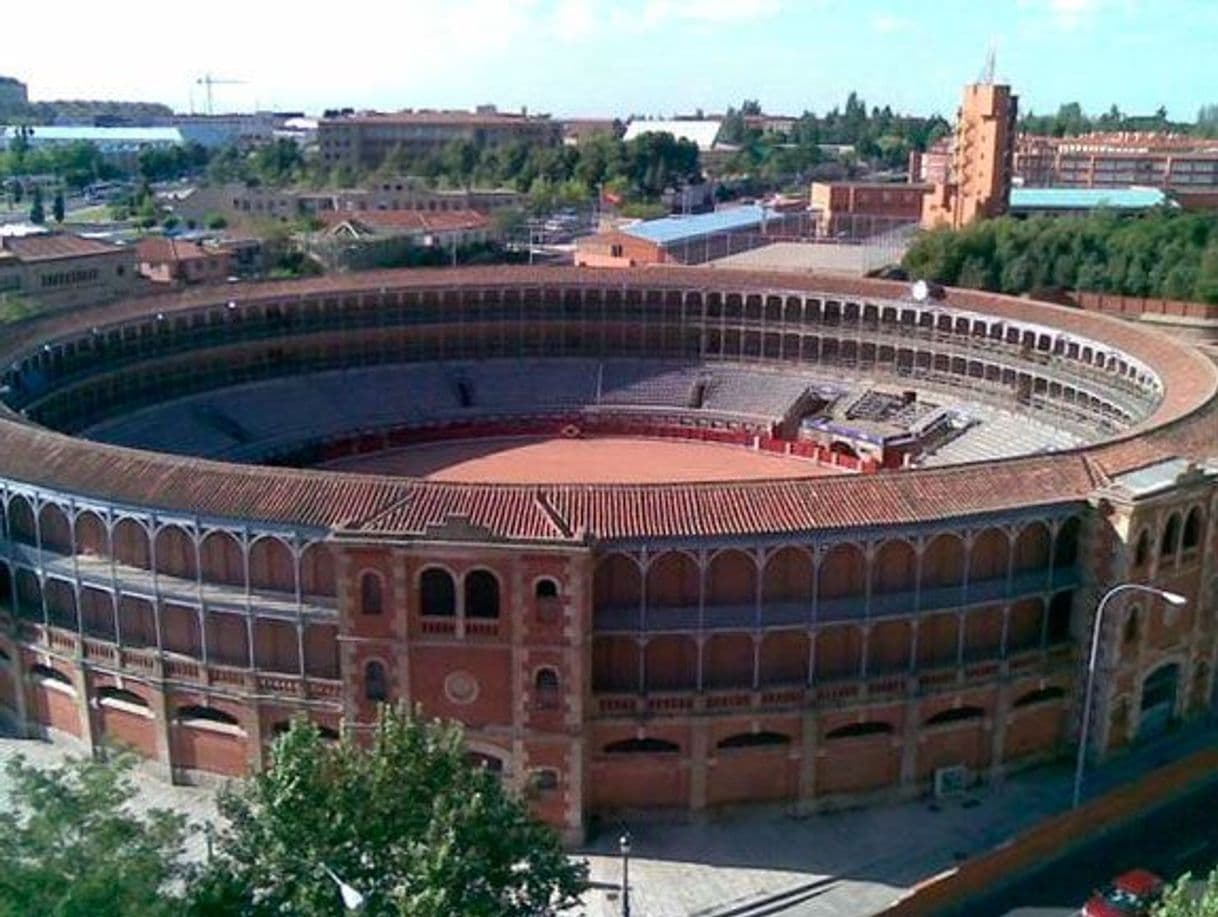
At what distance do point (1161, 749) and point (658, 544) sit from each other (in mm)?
25494

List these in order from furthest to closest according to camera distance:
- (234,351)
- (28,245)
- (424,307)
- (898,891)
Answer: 1. (28,245)
2. (424,307)
3. (234,351)
4. (898,891)

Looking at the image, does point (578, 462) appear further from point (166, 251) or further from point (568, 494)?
point (166, 251)

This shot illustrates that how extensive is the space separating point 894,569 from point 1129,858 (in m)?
13.5

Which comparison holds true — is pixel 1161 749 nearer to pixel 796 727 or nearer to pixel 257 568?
pixel 796 727

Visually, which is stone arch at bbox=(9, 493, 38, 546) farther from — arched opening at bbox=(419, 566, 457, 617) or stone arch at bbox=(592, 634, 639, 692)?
stone arch at bbox=(592, 634, 639, 692)

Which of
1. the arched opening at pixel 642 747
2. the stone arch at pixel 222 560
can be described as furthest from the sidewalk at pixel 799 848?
Answer: the stone arch at pixel 222 560

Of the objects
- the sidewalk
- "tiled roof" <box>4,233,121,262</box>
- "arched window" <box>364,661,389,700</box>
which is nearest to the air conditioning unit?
the sidewalk

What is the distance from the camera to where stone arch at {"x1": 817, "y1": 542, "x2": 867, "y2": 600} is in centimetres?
5031

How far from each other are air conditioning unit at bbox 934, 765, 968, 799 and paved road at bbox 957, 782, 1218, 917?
5.64m

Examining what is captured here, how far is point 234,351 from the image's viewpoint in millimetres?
96375

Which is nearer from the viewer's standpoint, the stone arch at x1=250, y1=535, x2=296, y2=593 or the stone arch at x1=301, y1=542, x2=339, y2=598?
the stone arch at x1=301, y1=542, x2=339, y2=598

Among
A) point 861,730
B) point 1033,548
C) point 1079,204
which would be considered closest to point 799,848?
point 861,730

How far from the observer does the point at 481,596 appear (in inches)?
1893

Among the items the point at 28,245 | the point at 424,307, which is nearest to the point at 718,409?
the point at 424,307
